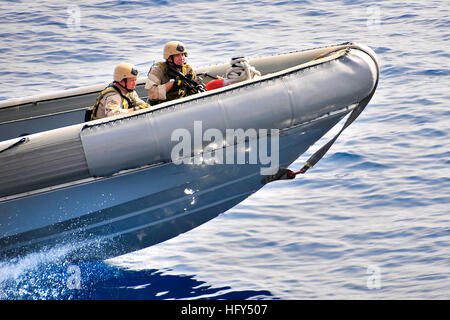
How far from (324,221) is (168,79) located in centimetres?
201

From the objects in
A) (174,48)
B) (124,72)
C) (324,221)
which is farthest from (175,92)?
(324,221)

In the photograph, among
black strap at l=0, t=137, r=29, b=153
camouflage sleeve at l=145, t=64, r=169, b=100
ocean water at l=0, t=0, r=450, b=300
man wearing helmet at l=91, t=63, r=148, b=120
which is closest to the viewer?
black strap at l=0, t=137, r=29, b=153

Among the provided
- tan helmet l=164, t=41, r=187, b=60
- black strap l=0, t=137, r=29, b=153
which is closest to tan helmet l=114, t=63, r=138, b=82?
tan helmet l=164, t=41, r=187, b=60

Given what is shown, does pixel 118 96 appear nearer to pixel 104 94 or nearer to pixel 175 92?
pixel 104 94

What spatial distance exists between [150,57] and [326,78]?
598 cm

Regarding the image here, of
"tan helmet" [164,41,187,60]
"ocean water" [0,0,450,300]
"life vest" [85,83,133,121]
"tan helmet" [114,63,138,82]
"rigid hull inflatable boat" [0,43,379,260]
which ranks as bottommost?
"ocean water" [0,0,450,300]

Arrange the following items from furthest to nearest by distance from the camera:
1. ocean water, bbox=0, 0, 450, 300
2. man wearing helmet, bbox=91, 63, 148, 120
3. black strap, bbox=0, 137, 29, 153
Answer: man wearing helmet, bbox=91, 63, 148, 120 → ocean water, bbox=0, 0, 450, 300 → black strap, bbox=0, 137, 29, 153

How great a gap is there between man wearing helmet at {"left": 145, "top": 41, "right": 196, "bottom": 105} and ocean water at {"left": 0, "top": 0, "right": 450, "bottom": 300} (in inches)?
51.7

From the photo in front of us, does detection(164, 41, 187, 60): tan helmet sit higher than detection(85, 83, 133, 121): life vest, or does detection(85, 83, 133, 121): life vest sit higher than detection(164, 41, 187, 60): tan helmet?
detection(164, 41, 187, 60): tan helmet

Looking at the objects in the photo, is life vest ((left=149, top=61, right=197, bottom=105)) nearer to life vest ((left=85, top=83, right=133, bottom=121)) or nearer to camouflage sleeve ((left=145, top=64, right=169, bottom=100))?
camouflage sleeve ((left=145, top=64, right=169, bottom=100))

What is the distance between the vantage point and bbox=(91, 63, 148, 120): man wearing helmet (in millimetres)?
5602

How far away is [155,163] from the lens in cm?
534

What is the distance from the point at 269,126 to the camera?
556 centimetres

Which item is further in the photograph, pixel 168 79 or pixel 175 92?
pixel 168 79
